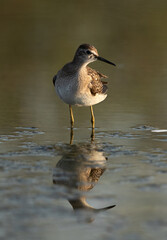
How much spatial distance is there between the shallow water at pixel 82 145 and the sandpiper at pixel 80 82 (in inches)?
18.5

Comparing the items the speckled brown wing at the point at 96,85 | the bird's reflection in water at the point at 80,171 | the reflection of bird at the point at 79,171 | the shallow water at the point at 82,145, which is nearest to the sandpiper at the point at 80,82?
the speckled brown wing at the point at 96,85

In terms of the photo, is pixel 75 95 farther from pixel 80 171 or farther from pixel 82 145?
pixel 80 171

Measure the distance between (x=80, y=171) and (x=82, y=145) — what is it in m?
1.48

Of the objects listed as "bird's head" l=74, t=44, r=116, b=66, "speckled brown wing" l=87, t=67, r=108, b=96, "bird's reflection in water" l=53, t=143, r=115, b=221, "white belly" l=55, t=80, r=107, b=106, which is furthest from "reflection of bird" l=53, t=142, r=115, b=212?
"bird's head" l=74, t=44, r=116, b=66

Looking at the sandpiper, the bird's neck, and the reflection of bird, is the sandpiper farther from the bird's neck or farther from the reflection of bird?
the reflection of bird

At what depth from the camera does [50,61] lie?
15359 millimetres

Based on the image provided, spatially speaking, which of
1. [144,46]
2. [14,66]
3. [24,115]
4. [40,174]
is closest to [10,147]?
[40,174]

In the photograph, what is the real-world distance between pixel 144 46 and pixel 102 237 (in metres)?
13.8

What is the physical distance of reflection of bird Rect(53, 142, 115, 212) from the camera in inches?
224

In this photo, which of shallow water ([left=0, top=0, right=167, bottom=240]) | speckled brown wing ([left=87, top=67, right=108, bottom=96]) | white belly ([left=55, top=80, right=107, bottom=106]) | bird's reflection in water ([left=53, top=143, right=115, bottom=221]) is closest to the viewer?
shallow water ([left=0, top=0, right=167, bottom=240])

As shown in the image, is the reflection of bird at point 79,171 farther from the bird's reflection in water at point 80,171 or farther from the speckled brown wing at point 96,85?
the speckled brown wing at point 96,85

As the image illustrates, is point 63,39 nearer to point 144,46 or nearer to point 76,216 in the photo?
point 144,46

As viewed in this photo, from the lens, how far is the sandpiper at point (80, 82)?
938 centimetres

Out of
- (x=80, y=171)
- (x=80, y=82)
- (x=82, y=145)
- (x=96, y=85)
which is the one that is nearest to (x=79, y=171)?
(x=80, y=171)
